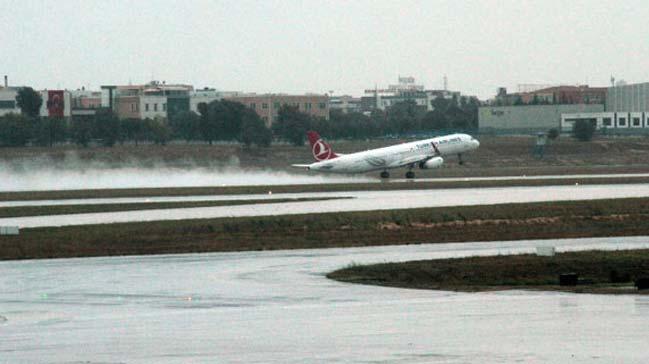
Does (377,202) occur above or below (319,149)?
below

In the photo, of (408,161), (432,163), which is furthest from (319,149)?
(432,163)

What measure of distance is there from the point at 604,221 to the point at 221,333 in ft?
142

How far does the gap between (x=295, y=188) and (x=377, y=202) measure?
26.6 m

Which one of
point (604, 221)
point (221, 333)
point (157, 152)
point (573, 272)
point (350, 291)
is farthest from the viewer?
point (157, 152)

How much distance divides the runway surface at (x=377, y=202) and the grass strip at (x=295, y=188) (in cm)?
524

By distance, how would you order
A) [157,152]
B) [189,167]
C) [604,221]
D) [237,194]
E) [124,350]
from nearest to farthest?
[124,350], [604,221], [237,194], [189,167], [157,152]

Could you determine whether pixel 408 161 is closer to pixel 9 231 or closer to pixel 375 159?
pixel 375 159

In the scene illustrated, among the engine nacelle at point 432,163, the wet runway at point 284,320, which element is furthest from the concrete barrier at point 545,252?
the engine nacelle at point 432,163

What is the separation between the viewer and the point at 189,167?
581ft

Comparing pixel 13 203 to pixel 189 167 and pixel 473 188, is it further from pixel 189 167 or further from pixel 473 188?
pixel 189 167

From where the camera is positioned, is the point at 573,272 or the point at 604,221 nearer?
the point at 573,272

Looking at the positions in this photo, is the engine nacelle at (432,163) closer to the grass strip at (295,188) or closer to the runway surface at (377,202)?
the grass strip at (295,188)

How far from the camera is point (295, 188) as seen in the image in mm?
117938

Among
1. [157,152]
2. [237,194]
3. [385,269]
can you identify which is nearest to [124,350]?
[385,269]
